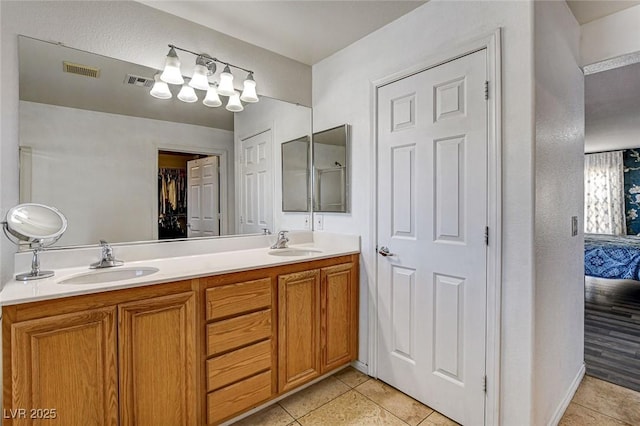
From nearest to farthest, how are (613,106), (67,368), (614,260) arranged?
1. (67,368)
2. (613,106)
3. (614,260)

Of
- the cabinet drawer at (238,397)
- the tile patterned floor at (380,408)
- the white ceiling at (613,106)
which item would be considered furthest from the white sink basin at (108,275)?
the white ceiling at (613,106)

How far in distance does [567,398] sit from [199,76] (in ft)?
9.99

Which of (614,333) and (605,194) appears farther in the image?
(605,194)

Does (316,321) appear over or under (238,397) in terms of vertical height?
over

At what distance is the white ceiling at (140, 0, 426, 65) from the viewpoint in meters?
1.83

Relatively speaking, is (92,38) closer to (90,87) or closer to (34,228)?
(90,87)

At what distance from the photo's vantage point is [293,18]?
6.44 ft

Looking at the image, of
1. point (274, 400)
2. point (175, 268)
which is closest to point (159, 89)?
point (175, 268)

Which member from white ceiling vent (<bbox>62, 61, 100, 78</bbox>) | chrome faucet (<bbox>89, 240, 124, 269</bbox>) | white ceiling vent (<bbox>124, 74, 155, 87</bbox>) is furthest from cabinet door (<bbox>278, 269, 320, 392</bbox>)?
white ceiling vent (<bbox>62, 61, 100, 78</bbox>)

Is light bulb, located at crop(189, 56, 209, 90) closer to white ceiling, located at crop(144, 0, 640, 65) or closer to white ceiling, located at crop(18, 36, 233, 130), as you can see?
white ceiling, located at crop(18, 36, 233, 130)

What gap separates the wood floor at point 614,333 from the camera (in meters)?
2.19

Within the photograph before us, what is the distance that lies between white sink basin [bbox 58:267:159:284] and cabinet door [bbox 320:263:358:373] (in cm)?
106

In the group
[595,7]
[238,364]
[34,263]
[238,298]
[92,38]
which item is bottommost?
[238,364]

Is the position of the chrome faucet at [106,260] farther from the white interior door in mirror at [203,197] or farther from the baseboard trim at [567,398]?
the baseboard trim at [567,398]
